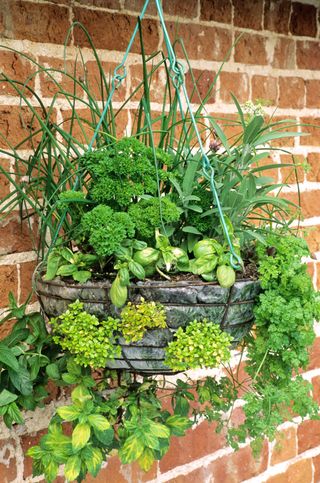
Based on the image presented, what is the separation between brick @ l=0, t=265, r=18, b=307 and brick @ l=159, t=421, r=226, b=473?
589mm

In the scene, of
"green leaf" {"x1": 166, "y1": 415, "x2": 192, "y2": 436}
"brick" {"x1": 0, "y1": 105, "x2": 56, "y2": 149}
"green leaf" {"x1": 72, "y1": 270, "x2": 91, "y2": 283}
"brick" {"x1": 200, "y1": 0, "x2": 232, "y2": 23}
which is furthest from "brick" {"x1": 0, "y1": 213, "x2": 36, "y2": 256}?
"brick" {"x1": 200, "y1": 0, "x2": 232, "y2": 23}

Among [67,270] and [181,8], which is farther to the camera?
[181,8]

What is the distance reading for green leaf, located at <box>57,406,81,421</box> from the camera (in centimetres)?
112

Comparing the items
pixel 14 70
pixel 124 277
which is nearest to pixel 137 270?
pixel 124 277

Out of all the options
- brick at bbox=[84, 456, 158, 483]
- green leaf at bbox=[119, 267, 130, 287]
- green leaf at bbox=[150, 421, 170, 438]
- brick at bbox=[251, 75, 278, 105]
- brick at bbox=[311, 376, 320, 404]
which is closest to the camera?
green leaf at bbox=[119, 267, 130, 287]

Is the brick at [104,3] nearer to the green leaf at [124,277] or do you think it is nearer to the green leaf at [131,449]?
the green leaf at [124,277]

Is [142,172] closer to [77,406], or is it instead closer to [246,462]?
[77,406]

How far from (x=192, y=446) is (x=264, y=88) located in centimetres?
93

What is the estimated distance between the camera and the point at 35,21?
1460 mm

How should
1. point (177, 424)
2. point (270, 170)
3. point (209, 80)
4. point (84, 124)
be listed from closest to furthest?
point (177, 424), point (84, 124), point (209, 80), point (270, 170)

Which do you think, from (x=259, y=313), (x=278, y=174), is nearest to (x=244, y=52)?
(x=278, y=174)

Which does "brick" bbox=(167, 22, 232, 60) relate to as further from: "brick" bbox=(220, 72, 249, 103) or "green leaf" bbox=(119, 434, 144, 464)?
"green leaf" bbox=(119, 434, 144, 464)

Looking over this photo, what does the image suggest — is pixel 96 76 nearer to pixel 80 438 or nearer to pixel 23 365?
pixel 23 365

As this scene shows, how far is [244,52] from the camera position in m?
1.89
